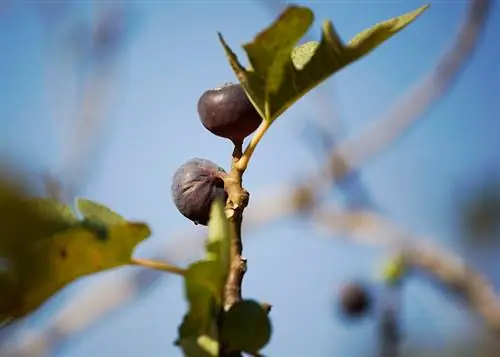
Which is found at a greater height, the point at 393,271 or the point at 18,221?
the point at 18,221

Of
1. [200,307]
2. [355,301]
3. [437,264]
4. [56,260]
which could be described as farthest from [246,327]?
[437,264]

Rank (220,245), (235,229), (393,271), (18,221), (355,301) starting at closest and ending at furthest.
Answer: (18,221)
(220,245)
(235,229)
(393,271)
(355,301)

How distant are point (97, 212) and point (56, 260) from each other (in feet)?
0.27

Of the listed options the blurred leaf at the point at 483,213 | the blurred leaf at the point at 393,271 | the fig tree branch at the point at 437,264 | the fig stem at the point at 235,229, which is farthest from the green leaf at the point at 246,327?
the blurred leaf at the point at 483,213

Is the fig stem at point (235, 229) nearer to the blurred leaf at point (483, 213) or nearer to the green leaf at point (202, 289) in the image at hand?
the green leaf at point (202, 289)

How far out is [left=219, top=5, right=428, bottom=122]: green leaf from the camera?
27.0 inches

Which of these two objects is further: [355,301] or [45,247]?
[355,301]

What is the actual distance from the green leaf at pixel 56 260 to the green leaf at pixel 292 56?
6.9 inches

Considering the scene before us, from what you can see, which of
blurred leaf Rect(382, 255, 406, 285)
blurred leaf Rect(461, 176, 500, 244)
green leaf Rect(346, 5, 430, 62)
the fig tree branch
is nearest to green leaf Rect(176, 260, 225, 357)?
green leaf Rect(346, 5, 430, 62)

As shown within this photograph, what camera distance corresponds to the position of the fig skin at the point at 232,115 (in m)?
0.83

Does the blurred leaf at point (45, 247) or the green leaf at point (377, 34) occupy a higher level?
the green leaf at point (377, 34)

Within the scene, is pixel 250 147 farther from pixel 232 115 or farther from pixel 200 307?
pixel 200 307

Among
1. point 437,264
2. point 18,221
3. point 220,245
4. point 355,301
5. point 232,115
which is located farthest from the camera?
point 437,264

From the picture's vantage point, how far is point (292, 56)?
30.2 inches
